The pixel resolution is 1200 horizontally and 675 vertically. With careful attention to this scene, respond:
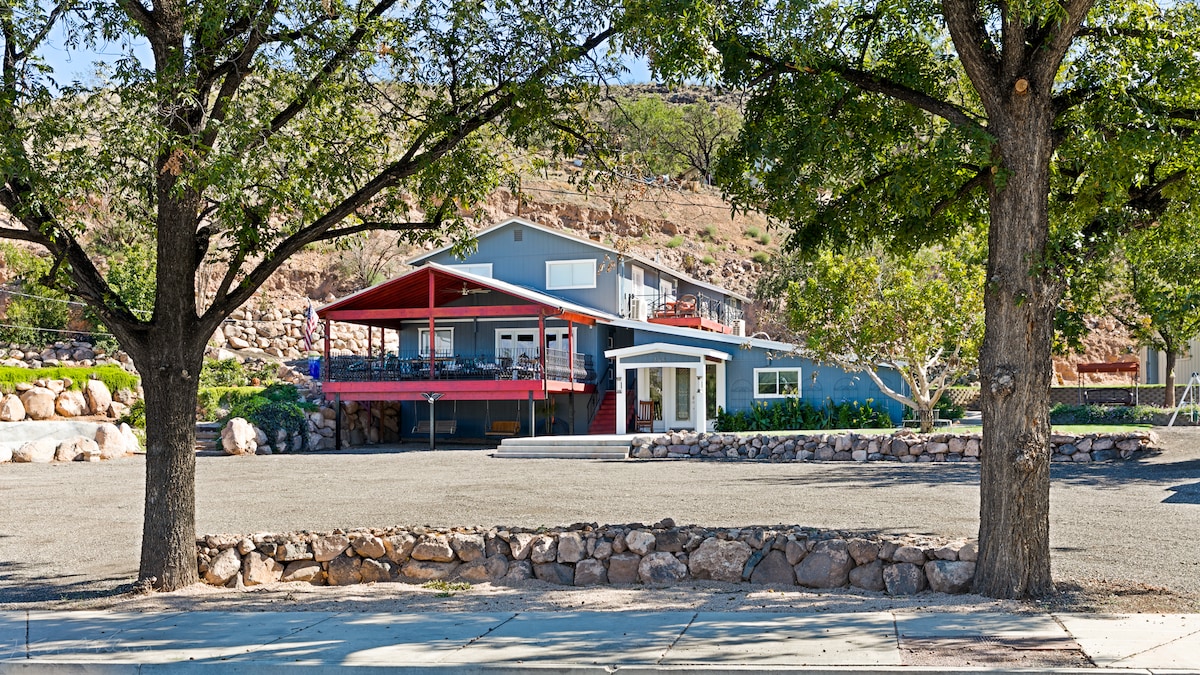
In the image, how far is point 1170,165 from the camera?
9547 mm

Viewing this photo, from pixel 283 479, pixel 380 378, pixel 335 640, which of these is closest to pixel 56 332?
pixel 380 378

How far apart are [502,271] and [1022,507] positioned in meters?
29.3

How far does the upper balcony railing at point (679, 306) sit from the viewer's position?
121 ft

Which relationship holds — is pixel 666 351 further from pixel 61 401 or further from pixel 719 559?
pixel 719 559

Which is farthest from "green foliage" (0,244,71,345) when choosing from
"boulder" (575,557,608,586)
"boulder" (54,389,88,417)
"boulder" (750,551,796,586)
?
"boulder" (750,551,796,586)

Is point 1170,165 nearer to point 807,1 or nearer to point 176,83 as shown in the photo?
point 807,1

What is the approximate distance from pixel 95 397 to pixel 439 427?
1015 centimetres

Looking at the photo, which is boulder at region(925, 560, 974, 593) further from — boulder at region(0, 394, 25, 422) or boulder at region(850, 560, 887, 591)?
boulder at region(0, 394, 25, 422)

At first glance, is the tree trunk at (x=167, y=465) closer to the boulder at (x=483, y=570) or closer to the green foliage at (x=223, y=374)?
the boulder at (x=483, y=570)

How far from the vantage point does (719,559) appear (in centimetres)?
934

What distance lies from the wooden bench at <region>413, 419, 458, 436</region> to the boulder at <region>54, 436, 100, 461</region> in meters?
10.6

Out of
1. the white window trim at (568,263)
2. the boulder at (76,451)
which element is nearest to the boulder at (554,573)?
the boulder at (76,451)

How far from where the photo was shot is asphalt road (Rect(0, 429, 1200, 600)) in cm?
1061

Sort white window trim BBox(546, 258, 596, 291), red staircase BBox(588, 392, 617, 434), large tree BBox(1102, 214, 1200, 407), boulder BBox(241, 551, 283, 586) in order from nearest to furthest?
boulder BBox(241, 551, 283, 586), large tree BBox(1102, 214, 1200, 407), red staircase BBox(588, 392, 617, 434), white window trim BBox(546, 258, 596, 291)
